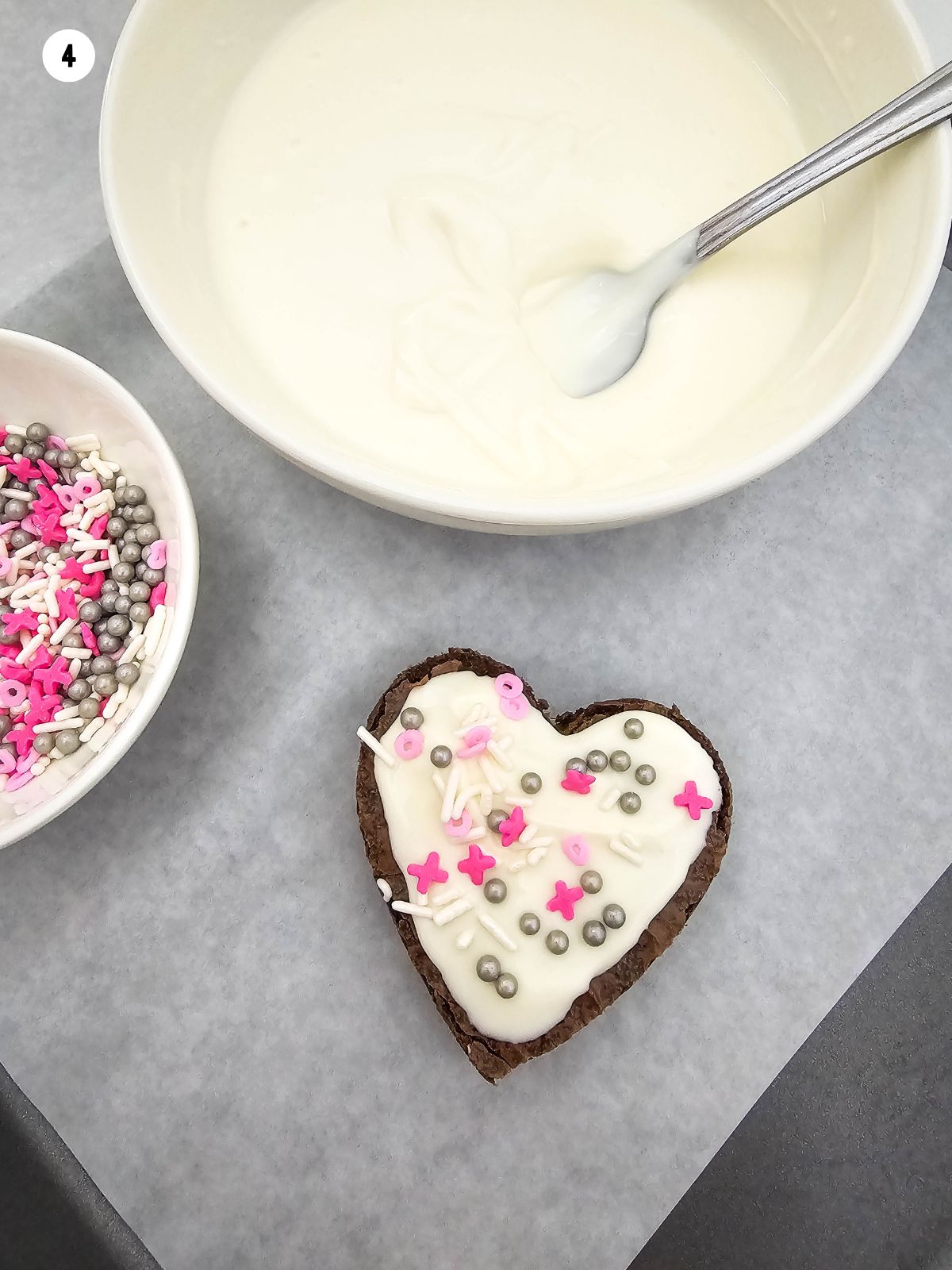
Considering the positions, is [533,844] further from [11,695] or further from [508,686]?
[11,695]

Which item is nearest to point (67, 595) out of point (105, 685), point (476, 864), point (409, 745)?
point (105, 685)

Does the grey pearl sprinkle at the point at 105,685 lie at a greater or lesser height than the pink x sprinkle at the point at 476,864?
greater

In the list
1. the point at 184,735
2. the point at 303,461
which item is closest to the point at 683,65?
the point at 303,461

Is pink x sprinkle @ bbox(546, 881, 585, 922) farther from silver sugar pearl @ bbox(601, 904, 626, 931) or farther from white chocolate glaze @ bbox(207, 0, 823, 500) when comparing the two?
white chocolate glaze @ bbox(207, 0, 823, 500)

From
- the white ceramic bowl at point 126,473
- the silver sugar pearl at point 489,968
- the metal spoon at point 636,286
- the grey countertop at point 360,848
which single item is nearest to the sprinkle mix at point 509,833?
the silver sugar pearl at point 489,968

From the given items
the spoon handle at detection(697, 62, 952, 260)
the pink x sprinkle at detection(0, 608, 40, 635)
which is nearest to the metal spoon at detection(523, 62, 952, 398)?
the spoon handle at detection(697, 62, 952, 260)

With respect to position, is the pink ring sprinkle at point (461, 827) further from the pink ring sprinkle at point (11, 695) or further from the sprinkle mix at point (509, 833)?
the pink ring sprinkle at point (11, 695)
